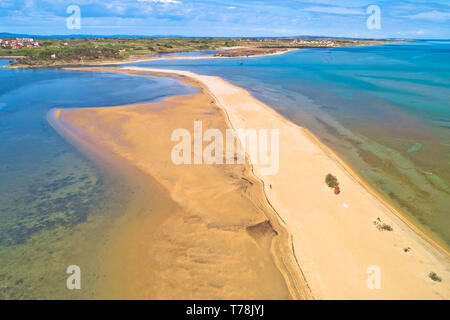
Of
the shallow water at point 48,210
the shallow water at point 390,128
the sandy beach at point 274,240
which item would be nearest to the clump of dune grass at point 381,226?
the sandy beach at point 274,240

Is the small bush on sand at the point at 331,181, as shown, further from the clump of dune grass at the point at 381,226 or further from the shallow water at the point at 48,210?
the shallow water at the point at 48,210

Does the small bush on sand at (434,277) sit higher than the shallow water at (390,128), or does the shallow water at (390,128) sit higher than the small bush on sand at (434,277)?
the shallow water at (390,128)

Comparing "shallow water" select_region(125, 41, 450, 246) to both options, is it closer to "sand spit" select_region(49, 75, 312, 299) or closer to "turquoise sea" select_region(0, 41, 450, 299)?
"turquoise sea" select_region(0, 41, 450, 299)

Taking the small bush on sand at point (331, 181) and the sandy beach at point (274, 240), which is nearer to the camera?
the sandy beach at point (274, 240)

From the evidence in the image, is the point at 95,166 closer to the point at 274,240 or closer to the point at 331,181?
the point at 274,240

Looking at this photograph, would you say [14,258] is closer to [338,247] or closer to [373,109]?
[338,247]

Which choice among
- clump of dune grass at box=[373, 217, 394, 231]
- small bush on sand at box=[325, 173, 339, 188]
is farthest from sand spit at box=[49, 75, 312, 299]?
clump of dune grass at box=[373, 217, 394, 231]
